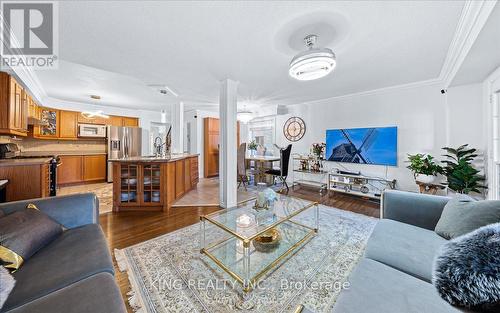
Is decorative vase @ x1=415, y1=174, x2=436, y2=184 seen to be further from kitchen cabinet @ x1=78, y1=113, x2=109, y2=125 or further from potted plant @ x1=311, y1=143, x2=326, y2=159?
kitchen cabinet @ x1=78, y1=113, x2=109, y2=125

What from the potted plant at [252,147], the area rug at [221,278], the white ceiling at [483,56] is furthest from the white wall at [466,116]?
the potted plant at [252,147]

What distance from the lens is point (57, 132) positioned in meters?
4.66

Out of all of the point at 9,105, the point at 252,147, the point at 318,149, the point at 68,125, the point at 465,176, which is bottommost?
the point at 465,176

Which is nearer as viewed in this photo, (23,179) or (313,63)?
(313,63)

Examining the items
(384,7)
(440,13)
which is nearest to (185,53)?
(384,7)

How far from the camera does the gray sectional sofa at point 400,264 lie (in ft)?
2.70

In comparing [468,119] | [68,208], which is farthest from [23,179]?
[468,119]

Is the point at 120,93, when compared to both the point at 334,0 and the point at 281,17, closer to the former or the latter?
the point at 281,17

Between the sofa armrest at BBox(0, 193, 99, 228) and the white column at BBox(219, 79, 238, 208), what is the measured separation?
74.9 inches

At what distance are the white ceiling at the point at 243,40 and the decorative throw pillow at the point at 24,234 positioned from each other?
1.75 meters

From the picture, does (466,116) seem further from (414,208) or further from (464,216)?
(464,216)

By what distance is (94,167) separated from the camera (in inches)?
205

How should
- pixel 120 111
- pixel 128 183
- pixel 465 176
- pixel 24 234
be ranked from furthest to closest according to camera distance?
pixel 120 111
pixel 128 183
pixel 465 176
pixel 24 234

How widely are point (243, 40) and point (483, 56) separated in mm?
2704
